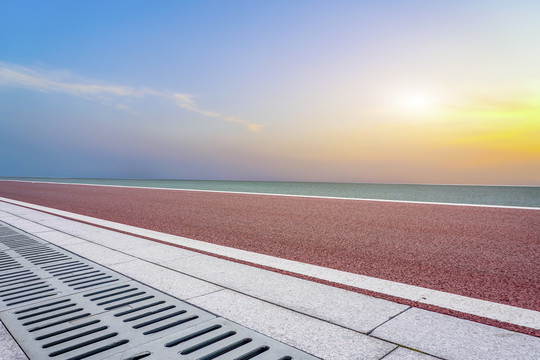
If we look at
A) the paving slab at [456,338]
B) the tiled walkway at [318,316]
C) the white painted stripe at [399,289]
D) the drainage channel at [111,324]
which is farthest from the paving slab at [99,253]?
the paving slab at [456,338]

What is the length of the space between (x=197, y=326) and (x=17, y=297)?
2.01 m

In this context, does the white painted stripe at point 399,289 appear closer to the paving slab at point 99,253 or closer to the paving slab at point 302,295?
the paving slab at point 302,295

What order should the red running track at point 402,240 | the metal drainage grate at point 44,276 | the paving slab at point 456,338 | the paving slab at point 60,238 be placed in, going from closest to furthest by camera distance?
the paving slab at point 456,338, the metal drainage grate at point 44,276, the red running track at point 402,240, the paving slab at point 60,238

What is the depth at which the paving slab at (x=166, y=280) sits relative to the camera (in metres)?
3.56

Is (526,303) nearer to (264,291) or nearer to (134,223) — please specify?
(264,291)

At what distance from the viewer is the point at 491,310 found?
3139 mm

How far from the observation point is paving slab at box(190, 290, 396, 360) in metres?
2.35

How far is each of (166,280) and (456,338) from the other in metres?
2.81

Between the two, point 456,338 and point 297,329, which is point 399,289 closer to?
point 456,338

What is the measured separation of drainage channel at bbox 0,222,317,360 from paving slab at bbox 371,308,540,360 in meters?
0.76

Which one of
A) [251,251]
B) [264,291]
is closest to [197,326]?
[264,291]

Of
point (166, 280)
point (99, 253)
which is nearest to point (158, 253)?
point (99, 253)

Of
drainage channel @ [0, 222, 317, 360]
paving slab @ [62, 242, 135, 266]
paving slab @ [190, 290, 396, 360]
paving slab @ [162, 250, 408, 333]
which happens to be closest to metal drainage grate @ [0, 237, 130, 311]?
drainage channel @ [0, 222, 317, 360]

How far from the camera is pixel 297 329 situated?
2.68m
